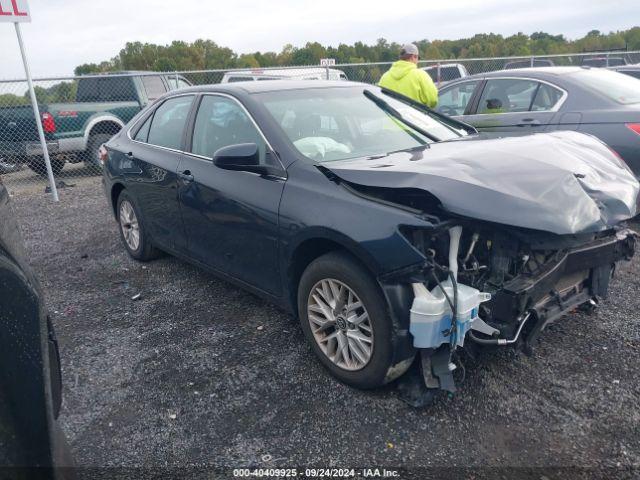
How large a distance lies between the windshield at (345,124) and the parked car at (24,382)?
6.81ft

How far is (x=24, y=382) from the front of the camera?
1458 mm

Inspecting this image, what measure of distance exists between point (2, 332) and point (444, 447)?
2031mm

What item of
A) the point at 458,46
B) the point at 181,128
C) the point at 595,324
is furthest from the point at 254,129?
the point at 458,46

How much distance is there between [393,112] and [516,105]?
3.07 metres

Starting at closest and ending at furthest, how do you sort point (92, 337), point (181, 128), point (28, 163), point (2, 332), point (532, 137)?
point (2, 332), point (532, 137), point (92, 337), point (181, 128), point (28, 163)

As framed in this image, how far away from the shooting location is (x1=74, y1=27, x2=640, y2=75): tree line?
1690 inches

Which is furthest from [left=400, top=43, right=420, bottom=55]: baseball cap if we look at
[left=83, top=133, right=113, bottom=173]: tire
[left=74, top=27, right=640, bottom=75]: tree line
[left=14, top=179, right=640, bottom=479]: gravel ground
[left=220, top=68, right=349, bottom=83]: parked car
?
[left=74, top=27, right=640, bottom=75]: tree line

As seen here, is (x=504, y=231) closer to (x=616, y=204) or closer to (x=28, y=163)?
(x=616, y=204)

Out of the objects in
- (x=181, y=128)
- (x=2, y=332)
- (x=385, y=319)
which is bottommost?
(x=385, y=319)

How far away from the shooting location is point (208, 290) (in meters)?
4.61

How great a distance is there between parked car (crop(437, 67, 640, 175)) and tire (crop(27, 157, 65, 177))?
7.84 meters

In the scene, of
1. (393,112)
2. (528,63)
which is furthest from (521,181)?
(528,63)

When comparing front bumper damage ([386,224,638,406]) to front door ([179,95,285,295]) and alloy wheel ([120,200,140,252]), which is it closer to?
front door ([179,95,285,295])

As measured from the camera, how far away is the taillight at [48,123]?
9430 mm
